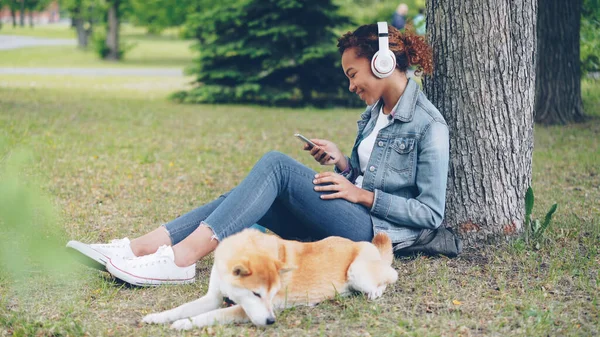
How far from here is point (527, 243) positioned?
4.21 meters

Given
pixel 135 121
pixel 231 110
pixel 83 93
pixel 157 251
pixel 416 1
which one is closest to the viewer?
pixel 157 251

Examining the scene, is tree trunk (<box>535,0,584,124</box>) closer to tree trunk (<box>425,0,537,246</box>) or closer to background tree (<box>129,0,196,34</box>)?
tree trunk (<box>425,0,537,246</box>)

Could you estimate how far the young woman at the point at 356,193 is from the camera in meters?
3.51

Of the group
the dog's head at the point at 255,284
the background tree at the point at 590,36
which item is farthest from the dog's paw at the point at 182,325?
the background tree at the point at 590,36

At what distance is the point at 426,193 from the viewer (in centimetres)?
364

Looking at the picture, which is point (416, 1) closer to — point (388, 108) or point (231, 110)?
point (231, 110)

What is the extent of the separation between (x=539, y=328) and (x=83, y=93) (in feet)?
42.3

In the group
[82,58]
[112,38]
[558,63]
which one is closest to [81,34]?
[82,58]

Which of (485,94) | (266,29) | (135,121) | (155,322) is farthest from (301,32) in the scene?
(155,322)

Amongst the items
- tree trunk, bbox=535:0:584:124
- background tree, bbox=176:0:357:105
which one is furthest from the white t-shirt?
background tree, bbox=176:0:357:105

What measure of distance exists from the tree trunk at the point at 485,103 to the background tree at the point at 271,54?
8.80 m

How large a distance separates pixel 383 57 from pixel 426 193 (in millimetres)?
768

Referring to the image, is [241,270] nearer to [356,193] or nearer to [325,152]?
[356,193]

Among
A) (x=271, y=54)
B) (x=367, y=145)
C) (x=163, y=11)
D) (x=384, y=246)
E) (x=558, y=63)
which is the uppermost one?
(x=163, y=11)
